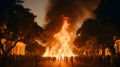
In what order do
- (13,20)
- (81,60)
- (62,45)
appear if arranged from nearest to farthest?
(13,20)
(81,60)
(62,45)

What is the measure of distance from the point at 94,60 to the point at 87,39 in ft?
122

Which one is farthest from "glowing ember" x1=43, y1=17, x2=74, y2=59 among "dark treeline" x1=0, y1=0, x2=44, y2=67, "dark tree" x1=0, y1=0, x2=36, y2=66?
"dark tree" x1=0, y1=0, x2=36, y2=66

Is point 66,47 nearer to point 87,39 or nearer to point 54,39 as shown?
point 54,39

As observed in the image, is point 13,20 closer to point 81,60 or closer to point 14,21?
point 14,21

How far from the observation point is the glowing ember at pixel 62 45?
80.2 meters

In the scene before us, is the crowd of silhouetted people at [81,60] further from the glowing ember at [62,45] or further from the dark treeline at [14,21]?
the glowing ember at [62,45]

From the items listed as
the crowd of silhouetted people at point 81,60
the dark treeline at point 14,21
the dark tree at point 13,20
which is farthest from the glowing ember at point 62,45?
the dark tree at point 13,20

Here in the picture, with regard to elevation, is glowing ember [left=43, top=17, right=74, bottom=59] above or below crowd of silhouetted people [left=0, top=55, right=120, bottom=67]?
above

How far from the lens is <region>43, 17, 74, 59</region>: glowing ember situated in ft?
263

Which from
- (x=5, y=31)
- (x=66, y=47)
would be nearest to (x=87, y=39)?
(x=66, y=47)

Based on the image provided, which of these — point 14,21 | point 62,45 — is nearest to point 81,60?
point 14,21

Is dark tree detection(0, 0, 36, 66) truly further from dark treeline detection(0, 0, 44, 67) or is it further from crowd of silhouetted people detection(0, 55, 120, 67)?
crowd of silhouetted people detection(0, 55, 120, 67)

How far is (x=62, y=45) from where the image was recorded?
81.5 m

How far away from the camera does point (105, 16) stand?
155ft
